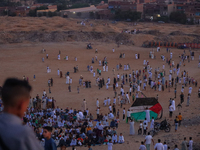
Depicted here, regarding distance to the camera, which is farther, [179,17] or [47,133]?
[179,17]

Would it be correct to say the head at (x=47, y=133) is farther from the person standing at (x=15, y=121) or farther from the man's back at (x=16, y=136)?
the man's back at (x=16, y=136)

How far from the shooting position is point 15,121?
189 cm

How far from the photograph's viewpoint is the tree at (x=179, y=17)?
6931 centimetres

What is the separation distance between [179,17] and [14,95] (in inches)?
2799

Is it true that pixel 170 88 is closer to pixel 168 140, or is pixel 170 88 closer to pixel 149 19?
pixel 168 140

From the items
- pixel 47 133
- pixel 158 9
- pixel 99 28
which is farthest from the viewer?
pixel 158 9

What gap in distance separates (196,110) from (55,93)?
12147 mm

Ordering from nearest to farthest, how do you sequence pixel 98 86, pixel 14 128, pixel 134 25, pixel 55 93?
pixel 14 128 → pixel 55 93 → pixel 98 86 → pixel 134 25

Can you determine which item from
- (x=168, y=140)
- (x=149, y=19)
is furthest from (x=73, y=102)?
(x=149, y=19)

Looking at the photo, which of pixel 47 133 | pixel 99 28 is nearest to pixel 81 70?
pixel 99 28

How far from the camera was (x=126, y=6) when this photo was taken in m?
76.1

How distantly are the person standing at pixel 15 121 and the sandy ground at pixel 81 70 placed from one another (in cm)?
1301

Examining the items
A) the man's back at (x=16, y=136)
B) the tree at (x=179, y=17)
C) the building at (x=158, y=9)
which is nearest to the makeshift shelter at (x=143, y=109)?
the man's back at (x=16, y=136)

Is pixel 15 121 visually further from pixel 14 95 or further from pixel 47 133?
pixel 47 133
